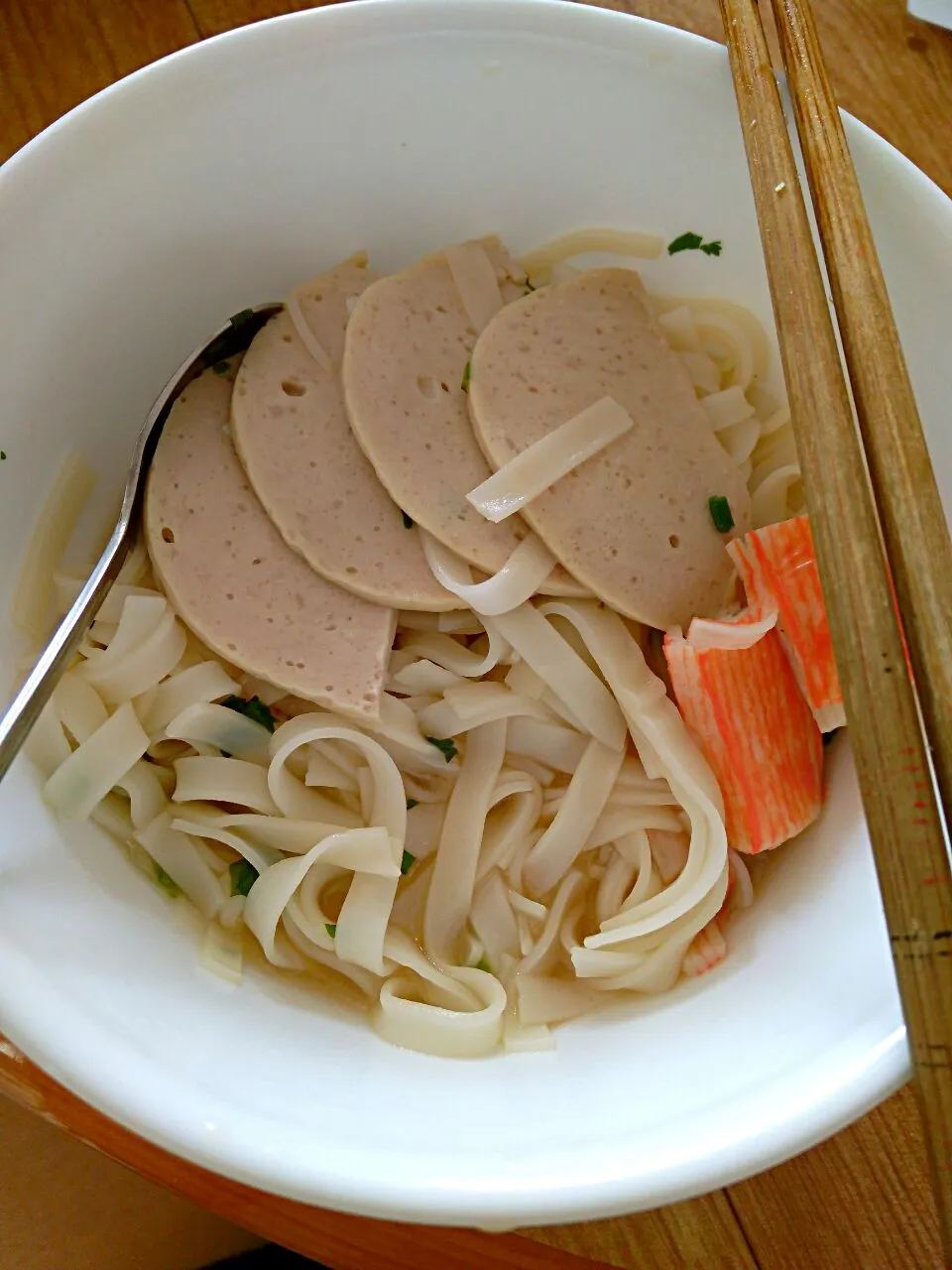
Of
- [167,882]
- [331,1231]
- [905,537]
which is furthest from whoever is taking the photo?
[167,882]

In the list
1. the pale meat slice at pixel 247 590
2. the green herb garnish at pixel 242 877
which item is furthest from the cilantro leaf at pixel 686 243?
the green herb garnish at pixel 242 877

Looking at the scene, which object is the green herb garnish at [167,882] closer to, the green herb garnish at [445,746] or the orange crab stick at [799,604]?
the green herb garnish at [445,746]

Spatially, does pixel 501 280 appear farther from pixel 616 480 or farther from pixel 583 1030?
pixel 583 1030

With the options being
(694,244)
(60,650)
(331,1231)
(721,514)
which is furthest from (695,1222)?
(694,244)

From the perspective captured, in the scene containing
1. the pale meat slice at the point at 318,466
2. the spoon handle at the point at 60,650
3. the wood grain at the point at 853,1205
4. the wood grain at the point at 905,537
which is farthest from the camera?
the pale meat slice at the point at 318,466

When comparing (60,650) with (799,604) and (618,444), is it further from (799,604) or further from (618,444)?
(799,604)
